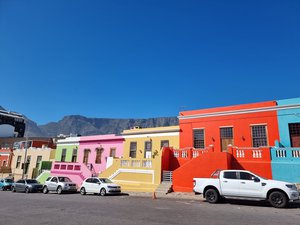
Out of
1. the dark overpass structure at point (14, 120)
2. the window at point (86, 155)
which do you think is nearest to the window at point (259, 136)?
the window at point (86, 155)

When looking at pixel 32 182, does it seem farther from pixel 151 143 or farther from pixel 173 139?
pixel 173 139

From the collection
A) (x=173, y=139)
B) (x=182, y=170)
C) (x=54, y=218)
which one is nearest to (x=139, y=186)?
(x=182, y=170)

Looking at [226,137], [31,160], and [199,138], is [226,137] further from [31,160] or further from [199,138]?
[31,160]

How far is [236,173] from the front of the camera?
12859 mm

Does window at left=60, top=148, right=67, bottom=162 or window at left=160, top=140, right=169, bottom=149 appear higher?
window at left=160, top=140, right=169, bottom=149

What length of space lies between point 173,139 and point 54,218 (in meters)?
17.0

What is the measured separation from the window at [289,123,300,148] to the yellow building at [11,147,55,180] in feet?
111

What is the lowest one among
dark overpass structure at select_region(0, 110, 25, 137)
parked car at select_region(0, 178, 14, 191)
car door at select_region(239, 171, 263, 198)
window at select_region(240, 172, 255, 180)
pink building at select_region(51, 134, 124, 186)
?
parked car at select_region(0, 178, 14, 191)

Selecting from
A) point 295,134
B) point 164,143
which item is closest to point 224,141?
point 295,134

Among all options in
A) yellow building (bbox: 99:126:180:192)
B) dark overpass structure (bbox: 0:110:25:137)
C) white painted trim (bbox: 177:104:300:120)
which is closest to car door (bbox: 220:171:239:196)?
yellow building (bbox: 99:126:180:192)

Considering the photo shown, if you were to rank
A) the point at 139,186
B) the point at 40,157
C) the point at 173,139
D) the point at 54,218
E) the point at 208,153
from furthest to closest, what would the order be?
the point at 40,157 → the point at 173,139 → the point at 139,186 → the point at 208,153 → the point at 54,218

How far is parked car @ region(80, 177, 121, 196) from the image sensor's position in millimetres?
18500

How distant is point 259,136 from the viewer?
776 inches

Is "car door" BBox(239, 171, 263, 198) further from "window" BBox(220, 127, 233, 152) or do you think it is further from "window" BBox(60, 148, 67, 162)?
"window" BBox(60, 148, 67, 162)
